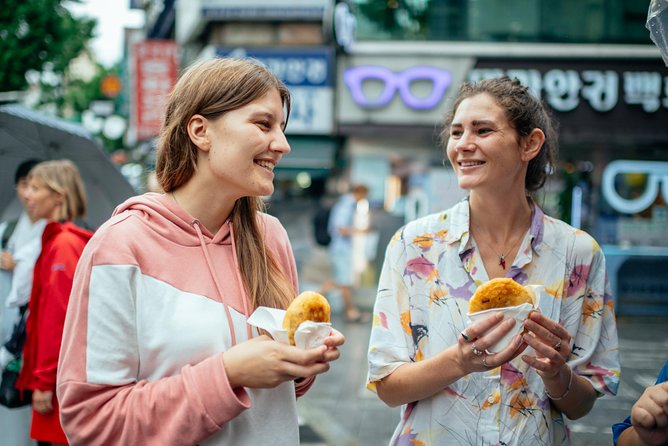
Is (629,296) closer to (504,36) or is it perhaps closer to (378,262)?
(378,262)

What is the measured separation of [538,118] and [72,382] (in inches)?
70.5

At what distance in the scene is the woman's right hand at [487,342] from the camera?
1846 mm

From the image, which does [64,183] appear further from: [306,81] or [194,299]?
[306,81]

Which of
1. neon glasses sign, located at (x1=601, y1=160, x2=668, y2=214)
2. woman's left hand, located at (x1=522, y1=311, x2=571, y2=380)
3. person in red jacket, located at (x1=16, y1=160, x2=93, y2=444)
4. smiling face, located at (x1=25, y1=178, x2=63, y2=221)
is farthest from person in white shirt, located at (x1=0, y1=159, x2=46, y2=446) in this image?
neon glasses sign, located at (x1=601, y1=160, x2=668, y2=214)

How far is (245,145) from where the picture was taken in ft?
6.13

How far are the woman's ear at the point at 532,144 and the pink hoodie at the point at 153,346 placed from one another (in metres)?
1.18

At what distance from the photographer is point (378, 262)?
1188cm

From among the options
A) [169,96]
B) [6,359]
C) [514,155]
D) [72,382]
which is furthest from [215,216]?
[6,359]

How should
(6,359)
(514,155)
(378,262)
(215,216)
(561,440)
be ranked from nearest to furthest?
(215,216)
(561,440)
(514,155)
(6,359)
(378,262)

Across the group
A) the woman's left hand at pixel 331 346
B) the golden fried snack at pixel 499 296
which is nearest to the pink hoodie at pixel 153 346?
the woman's left hand at pixel 331 346

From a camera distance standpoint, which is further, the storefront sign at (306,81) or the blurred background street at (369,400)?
the storefront sign at (306,81)

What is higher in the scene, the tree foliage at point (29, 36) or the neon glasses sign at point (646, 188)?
the tree foliage at point (29, 36)

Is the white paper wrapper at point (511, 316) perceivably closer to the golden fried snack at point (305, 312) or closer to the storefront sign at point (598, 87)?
the golden fried snack at point (305, 312)

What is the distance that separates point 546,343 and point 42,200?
3.22 m
